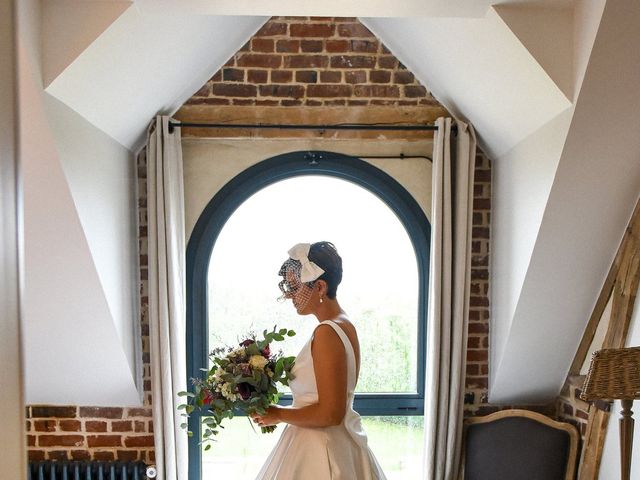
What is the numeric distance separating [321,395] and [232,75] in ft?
6.61

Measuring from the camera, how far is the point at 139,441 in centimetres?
375

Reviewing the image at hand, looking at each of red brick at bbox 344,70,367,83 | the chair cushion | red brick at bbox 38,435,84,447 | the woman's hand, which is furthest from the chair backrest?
red brick at bbox 38,435,84,447

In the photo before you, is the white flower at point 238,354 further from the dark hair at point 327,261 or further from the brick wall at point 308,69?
the brick wall at point 308,69

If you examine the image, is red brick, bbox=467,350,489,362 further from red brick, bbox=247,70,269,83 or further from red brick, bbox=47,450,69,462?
red brick, bbox=47,450,69,462

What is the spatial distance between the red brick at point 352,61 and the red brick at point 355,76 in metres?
0.04

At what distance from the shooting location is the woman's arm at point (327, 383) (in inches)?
99.9

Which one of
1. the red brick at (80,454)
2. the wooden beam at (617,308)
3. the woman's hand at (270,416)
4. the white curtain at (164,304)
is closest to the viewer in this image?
the woman's hand at (270,416)

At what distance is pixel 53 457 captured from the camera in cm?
373

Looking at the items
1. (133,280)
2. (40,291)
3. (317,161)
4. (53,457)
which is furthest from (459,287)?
(53,457)

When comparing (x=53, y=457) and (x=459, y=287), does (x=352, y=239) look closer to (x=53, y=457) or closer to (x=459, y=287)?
(x=459, y=287)

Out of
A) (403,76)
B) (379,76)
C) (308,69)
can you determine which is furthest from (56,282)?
(403,76)

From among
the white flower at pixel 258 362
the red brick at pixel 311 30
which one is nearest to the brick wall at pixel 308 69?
the red brick at pixel 311 30

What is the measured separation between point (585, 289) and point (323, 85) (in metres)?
1.82

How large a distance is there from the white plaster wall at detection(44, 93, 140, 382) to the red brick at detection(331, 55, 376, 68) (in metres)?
1.30
